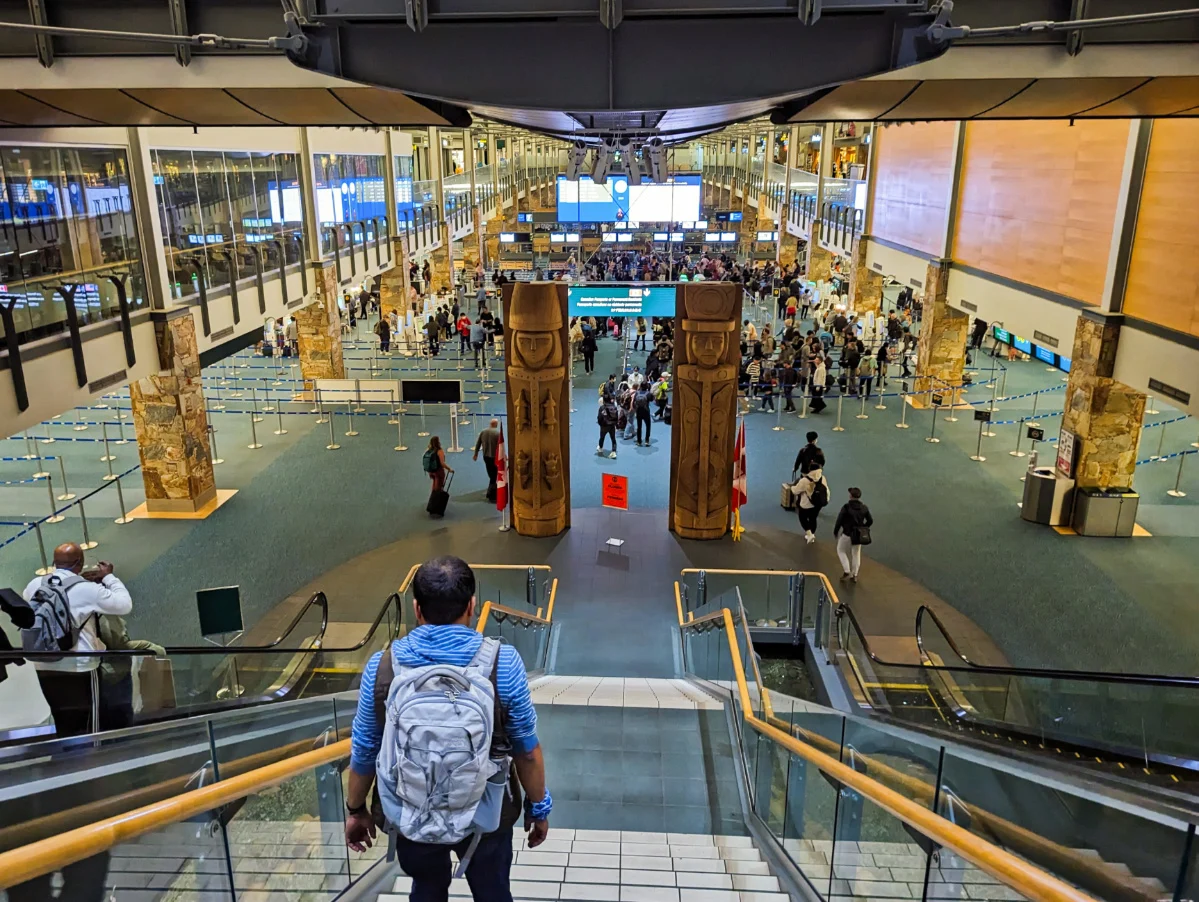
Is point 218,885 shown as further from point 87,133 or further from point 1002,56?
point 87,133

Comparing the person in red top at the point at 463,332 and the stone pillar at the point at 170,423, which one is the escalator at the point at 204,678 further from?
the person in red top at the point at 463,332

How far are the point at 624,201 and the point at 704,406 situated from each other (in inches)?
800

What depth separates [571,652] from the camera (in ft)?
31.7

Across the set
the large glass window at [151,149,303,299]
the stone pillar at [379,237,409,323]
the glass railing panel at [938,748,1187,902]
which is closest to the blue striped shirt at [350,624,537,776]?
the glass railing panel at [938,748,1187,902]

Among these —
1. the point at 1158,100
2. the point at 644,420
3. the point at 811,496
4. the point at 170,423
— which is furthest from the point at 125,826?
the point at 644,420

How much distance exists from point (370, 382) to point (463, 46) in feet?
42.1

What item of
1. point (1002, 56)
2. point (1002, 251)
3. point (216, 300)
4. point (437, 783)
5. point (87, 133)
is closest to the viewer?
point (437, 783)

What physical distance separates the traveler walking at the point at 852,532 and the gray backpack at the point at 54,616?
26.2 feet

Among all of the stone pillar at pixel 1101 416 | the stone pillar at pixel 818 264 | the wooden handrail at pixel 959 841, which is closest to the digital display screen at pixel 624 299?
the stone pillar at pixel 1101 416

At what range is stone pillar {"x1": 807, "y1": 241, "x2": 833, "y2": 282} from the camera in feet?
116

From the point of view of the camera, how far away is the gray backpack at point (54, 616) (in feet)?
18.0

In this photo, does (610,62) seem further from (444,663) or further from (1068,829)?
(1068,829)

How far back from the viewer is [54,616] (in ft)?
18.0

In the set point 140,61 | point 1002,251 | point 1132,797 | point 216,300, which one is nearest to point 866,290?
point 1002,251
